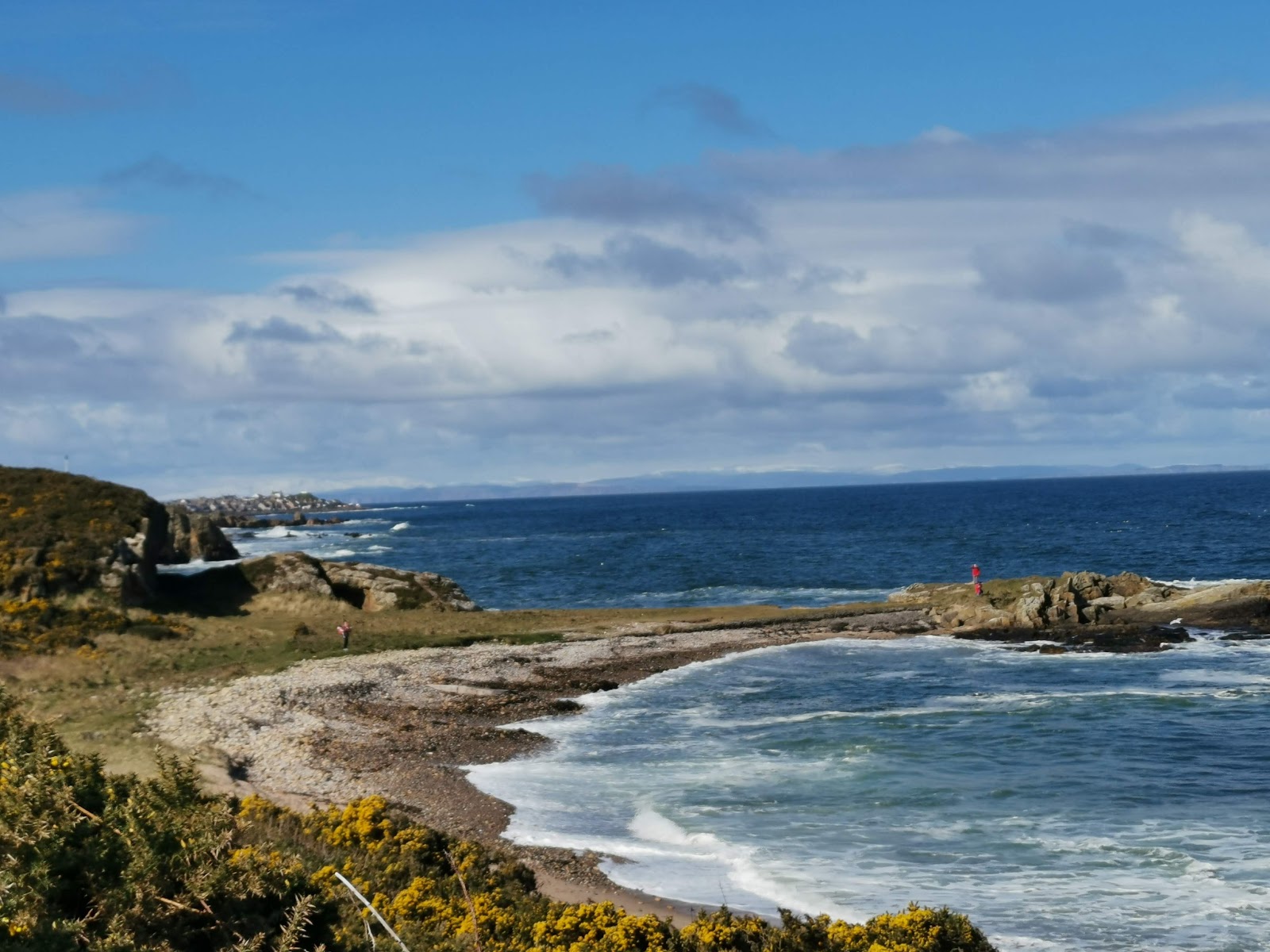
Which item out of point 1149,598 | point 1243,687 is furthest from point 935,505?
point 1243,687

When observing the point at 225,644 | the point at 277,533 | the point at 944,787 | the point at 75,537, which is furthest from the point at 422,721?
the point at 277,533

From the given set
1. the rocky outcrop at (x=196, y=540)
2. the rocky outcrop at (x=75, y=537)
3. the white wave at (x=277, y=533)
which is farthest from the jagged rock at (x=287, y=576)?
the white wave at (x=277, y=533)

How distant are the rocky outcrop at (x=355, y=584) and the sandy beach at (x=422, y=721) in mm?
11111

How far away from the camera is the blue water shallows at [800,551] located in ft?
238

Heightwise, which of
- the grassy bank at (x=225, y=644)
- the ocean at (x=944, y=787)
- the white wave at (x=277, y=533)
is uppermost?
the white wave at (x=277, y=533)

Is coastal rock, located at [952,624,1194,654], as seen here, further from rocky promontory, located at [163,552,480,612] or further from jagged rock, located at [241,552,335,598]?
jagged rock, located at [241,552,335,598]

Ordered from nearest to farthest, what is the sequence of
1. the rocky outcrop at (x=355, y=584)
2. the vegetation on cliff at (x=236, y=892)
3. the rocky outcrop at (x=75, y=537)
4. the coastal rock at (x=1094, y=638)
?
the vegetation on cliff at (x=236, y=892) < the coastal rock at (x=1094, y=638) < the rocky outcrop at (x=75, y=537) < the rocky outcrop at (x=355, y=584)

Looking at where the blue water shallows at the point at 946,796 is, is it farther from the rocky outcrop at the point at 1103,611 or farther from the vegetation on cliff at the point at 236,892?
the rocky outcrop at the point at 1103,611

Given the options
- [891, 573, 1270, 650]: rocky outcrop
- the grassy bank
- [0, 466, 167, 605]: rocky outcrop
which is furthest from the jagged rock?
[891, 573, 1270, 650]: rocky outcrop

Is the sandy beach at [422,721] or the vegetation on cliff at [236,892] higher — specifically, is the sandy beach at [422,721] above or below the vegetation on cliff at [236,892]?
below

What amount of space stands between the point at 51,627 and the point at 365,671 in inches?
499

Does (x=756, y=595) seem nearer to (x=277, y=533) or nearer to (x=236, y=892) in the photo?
(x=236, y=892)

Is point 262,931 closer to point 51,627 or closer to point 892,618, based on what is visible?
point 51,627

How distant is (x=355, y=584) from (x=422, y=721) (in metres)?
25.5
